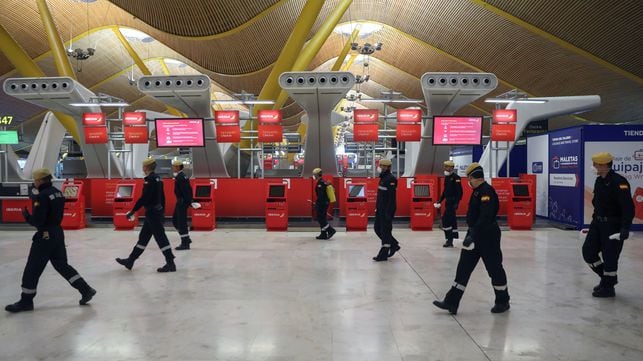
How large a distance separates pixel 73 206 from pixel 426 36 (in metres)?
22.0

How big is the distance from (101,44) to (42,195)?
30694 mm

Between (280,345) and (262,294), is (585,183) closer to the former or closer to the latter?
(262,294)

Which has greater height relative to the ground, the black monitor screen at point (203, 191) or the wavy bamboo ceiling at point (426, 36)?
the wavy bamboo ceiling at point (426, 36)

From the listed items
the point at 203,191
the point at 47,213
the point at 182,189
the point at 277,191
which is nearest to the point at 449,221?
the point at 277,191

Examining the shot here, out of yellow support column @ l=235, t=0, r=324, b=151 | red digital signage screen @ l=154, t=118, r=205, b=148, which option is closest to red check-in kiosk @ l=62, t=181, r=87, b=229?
red digital signage screen @ l=154, t=118, r=205, b=148

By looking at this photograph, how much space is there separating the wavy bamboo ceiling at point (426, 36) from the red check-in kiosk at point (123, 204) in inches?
388

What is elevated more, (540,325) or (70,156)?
(70,156)

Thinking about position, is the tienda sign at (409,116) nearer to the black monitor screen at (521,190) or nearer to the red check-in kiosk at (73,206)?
the black monitor screen at (521,190)

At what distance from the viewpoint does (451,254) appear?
8.50m

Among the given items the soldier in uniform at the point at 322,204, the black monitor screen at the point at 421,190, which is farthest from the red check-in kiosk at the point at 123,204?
the black monitor screen at the point at 421,190

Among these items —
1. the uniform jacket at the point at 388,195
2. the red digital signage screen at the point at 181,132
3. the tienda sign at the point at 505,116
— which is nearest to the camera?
the uniform jacket at the point at 388,195

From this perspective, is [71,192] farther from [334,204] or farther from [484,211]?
[484,211]

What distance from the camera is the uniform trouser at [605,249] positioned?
5.36m

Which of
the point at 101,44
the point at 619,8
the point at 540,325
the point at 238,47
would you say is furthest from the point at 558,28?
the point at 101,44
